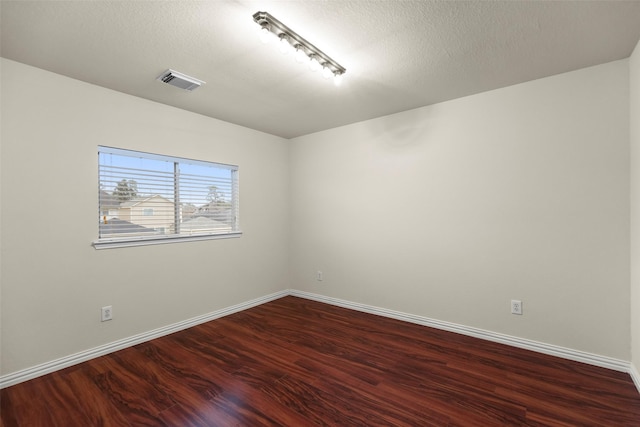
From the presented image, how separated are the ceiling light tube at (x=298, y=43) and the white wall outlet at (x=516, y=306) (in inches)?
98.1

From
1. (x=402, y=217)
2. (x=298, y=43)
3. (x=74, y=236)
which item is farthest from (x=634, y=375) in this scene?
(x=74, y=236)

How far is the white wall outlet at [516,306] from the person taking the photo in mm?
2626

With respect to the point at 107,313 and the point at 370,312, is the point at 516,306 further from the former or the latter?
the point at 107,313

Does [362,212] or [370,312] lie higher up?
[362,212]

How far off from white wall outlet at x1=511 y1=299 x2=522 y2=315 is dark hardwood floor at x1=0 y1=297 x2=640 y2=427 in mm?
334

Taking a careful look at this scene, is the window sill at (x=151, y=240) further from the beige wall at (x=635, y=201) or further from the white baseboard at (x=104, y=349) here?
the beige wall at (x=635, y=201)

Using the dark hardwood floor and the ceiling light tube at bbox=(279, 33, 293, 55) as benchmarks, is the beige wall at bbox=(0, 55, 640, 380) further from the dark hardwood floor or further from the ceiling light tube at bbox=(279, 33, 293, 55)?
the ceiling light tube at bbox=(279, 33, 293, 55)

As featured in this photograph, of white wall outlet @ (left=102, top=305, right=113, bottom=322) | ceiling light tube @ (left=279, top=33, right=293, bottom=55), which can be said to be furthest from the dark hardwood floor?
ceiling light tube @ (left=279, top=33, right=293, bottom=55)

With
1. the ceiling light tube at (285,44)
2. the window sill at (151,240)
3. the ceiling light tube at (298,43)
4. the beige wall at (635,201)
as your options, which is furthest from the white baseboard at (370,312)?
the ceiling light tube at (285,44)

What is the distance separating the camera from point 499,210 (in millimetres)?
2729

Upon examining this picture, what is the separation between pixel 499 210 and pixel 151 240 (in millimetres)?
3356

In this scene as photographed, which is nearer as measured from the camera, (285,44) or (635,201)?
(285,44)

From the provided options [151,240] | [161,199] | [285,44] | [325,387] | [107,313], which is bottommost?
[325,387]

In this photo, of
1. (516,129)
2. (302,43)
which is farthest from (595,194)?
(302,43)
